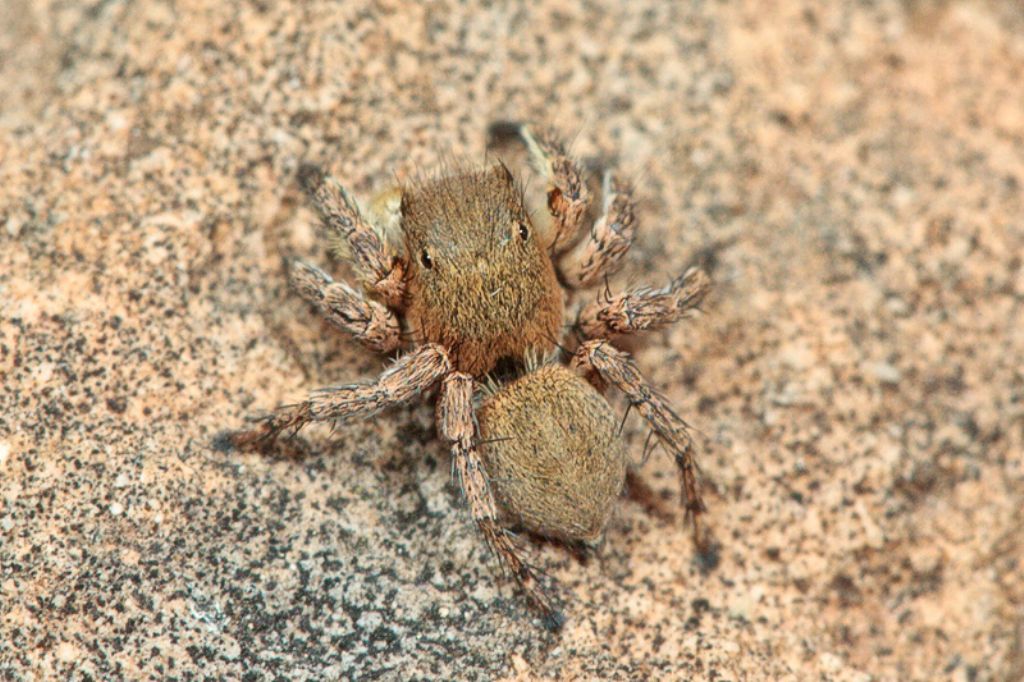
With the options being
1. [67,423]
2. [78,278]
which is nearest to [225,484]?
[67,423]

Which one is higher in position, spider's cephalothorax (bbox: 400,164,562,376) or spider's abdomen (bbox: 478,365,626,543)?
spider's cephalothorax (bbox: 400,164,562,376)

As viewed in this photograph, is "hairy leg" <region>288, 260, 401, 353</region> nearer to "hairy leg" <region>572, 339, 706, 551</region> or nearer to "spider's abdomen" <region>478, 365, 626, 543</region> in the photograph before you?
"spider's abdomen" <region>478, 365, 626, 543</region>

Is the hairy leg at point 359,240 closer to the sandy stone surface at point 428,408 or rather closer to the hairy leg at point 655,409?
the sandy stone surface at point 428,408

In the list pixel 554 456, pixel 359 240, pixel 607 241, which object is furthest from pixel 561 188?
pixel 554 456

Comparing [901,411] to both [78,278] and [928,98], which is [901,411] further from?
[78,278]

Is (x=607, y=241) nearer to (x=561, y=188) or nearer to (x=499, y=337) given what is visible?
(x=561, y=188)

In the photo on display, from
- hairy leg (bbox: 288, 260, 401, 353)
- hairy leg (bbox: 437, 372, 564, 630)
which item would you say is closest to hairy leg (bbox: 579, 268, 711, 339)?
hairy leg (bbox: 437, 372, 564, 630)
